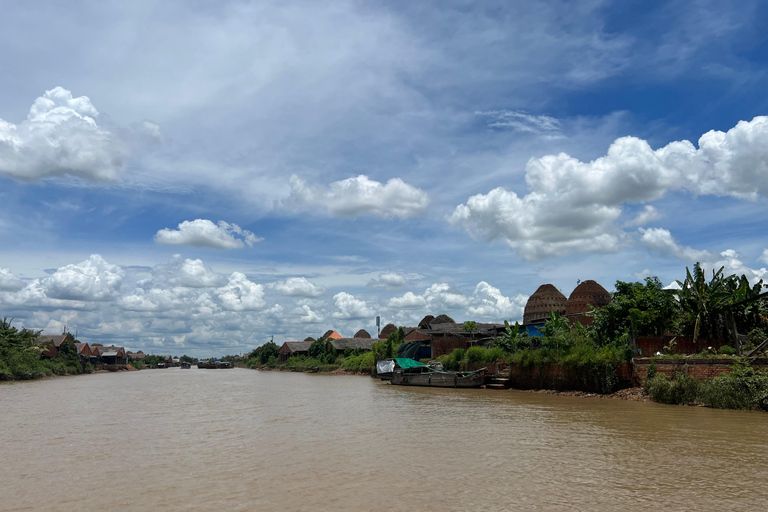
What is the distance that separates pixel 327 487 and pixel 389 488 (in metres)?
1.12

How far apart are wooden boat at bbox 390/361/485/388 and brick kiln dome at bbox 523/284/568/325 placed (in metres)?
32.0

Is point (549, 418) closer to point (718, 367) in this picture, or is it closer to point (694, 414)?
point (694, 414)

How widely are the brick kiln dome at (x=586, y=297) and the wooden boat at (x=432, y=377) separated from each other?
2610cm

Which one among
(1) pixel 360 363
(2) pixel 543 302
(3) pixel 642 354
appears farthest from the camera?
(2) pixel 543 302

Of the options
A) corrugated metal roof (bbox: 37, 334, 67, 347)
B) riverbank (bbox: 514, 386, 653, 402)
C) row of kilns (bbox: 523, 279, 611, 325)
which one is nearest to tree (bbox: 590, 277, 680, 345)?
riverbank (bbox: 514, 386, 653, 402)

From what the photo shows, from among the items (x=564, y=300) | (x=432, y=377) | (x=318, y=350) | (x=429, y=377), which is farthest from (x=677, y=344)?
(x=318, y=350)

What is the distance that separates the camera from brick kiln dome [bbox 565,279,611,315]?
61844 mm

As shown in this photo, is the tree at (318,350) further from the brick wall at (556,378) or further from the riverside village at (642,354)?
the brick wall at (556,378)

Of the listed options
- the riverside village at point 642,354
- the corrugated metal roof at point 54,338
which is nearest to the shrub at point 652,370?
the riverside village at point 642,354

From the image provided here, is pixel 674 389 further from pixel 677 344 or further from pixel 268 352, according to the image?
pixel 268 352

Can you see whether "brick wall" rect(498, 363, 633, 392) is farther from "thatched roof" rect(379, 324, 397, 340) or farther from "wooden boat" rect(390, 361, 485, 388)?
"thatched roof" rect(379, 324, 397, 340)

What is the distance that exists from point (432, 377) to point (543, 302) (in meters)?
38.5

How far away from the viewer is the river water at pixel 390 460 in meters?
8.88

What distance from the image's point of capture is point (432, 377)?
38688 mm
